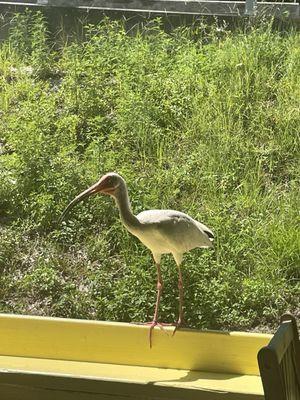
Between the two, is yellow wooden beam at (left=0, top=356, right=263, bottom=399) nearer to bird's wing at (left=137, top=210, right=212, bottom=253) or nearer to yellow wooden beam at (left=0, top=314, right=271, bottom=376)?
yellow wooden beam at (left=0, top=314, right=271, bottom=376)

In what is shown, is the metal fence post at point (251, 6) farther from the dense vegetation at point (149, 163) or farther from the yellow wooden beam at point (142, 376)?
the yellow wooden beam at point (142, 376)

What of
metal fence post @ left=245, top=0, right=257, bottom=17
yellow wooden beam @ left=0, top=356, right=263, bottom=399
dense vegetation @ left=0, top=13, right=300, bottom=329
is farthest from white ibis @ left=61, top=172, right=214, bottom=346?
metal fence post @ left=245, top=0, right=257, bottom=17

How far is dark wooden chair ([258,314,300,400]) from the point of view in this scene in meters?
1.34

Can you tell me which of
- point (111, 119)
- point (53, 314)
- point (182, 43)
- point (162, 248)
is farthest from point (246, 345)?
point (182, 43)

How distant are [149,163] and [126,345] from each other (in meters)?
1.17

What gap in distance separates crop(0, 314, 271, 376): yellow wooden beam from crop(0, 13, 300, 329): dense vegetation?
0.36 m

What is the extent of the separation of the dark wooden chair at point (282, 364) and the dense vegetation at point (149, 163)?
1229 millimetres

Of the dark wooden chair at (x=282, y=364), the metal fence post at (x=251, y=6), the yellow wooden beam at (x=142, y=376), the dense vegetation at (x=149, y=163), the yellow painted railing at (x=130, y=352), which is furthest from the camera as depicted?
the metal fence post at (x=251, y=6)

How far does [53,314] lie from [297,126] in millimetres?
1373

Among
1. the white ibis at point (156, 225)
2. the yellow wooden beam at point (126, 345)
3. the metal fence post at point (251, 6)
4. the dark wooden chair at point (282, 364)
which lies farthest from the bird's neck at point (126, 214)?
the metal fence post at point (251, 6)

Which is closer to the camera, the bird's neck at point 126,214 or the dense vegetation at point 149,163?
the bird's neck at point 126,214

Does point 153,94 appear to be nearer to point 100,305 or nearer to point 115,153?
point 115,153

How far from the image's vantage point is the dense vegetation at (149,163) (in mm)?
2947

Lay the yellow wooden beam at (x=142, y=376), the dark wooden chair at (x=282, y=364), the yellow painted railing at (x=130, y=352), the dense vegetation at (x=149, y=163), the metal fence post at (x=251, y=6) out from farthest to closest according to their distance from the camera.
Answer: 1. the metal fence post at (x=251, y=6)
2. the dense vegetation at (x=149, y=163)
3. the yellow painted railing at (x=130, y=352)
4. the yellow wooden beam at (x=142, y=376)
5. the dark wooden chair at (x=282, y=364)
